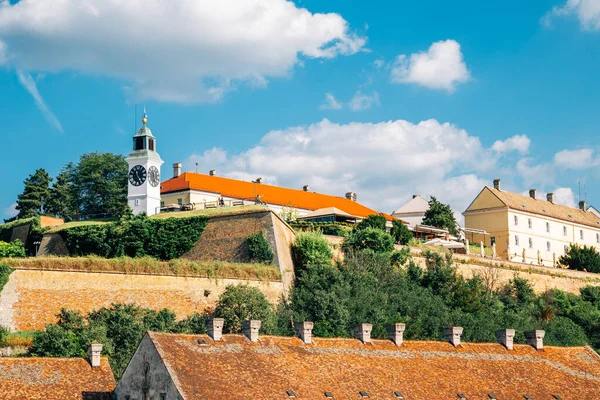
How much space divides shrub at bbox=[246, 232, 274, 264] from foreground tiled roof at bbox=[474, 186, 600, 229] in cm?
4193

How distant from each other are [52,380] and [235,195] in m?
57.6

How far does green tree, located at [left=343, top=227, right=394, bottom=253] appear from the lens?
75938 mm

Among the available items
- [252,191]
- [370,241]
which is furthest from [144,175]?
[370,241]

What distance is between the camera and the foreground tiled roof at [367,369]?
3672 cm

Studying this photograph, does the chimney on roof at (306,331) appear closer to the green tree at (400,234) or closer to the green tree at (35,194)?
the green tree at (400,234)

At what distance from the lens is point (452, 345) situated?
46656mm

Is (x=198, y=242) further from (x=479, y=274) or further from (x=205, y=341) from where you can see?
(x=205, y=341)

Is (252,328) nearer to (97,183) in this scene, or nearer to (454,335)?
(454,335)

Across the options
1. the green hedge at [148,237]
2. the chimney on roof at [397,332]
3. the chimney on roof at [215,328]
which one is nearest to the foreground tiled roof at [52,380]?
the chimney on roof at [215,328]

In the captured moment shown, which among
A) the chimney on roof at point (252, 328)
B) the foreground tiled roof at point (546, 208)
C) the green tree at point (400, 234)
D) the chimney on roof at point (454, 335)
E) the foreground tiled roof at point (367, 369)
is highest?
the foreground tiled roof at point (546, 208)

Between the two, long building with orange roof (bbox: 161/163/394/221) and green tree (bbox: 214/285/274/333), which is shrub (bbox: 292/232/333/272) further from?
long building with orange roof (bbox: 161/163/394/221)

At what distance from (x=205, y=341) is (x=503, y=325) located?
114ft

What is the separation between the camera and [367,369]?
135ft

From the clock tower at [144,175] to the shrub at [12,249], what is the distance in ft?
32.8
